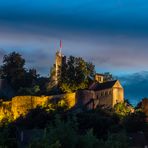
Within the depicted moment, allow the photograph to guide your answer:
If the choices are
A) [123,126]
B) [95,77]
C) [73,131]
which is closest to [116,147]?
[73,131]

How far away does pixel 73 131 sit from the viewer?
3238cm

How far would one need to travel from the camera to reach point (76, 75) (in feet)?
304

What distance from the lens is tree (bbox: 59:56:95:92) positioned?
9300cm

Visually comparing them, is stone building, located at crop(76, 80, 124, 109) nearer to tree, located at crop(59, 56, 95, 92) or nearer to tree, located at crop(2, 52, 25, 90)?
tree, located at crop(59, 56, 95, 92)

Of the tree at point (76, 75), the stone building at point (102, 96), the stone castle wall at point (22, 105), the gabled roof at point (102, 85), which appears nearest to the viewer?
the stone building at point (102, 96)

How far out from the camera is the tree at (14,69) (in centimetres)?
10181

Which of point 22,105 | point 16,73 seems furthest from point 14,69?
point 22,105

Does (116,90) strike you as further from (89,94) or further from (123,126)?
(123,126)

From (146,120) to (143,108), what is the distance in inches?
126

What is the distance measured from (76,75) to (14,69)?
12.1m

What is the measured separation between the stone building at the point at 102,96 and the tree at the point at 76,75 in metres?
2.01

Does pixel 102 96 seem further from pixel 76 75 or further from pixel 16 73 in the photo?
pixel 16 73

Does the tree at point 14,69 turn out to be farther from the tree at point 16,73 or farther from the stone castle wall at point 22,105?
the stone castle wall at point 22,105

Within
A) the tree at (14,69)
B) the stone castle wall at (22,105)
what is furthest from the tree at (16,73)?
the stone castle wall at (22,105)
